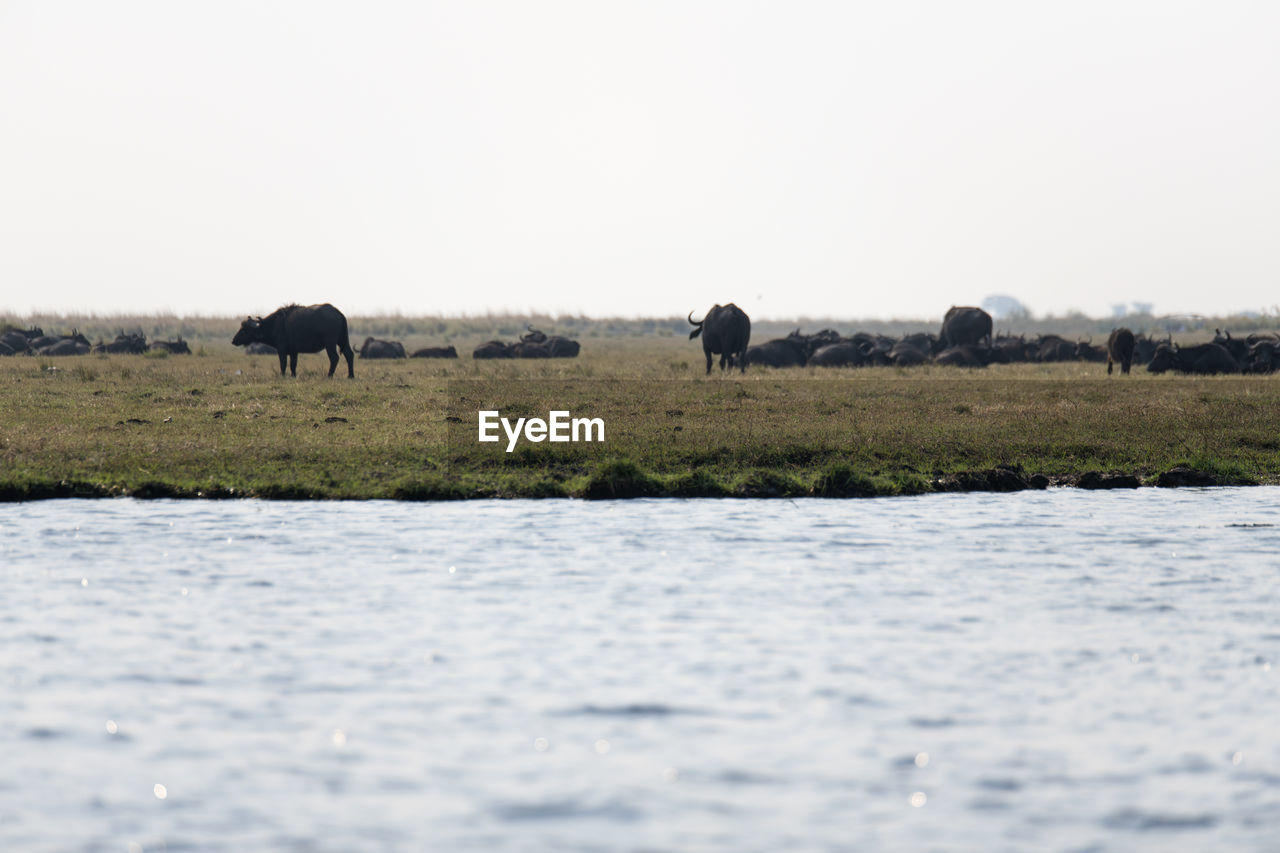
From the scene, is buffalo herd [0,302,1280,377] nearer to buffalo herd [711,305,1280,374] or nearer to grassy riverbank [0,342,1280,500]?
buffalo herd [711,305,1280,374]

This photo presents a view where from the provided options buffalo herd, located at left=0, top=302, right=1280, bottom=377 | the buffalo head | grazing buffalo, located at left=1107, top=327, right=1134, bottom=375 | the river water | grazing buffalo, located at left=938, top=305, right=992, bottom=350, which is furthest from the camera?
grazing buffalo, located at left=938, top=305, right=992, bottom=350

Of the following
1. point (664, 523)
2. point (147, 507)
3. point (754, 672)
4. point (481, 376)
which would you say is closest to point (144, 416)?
point (147, 507)

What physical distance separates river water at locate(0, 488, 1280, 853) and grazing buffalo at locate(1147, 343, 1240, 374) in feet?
85.1

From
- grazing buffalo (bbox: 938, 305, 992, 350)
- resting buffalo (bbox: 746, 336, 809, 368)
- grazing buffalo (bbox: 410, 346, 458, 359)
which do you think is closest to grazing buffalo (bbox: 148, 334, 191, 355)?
grazing buffalo (bbox: 410, 346, 458, 359)

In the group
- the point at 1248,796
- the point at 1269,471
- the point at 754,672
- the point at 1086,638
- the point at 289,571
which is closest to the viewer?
the point at 1248,796

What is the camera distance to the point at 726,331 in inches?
1519

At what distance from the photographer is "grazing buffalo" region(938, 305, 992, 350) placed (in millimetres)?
51531

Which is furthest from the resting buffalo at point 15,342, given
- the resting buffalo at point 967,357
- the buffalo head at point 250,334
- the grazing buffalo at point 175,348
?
the resting buffalo at point 967,357

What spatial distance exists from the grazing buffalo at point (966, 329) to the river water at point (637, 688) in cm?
3878

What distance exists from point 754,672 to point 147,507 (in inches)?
353

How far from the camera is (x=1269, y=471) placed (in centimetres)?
1820

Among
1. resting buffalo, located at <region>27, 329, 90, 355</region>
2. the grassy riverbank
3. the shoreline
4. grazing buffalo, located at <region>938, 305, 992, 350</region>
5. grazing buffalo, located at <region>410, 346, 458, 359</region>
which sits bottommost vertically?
the shoreline

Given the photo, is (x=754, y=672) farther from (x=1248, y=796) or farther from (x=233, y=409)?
(x=233, y=409)

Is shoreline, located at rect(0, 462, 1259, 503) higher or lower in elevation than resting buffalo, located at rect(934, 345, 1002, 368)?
lower
